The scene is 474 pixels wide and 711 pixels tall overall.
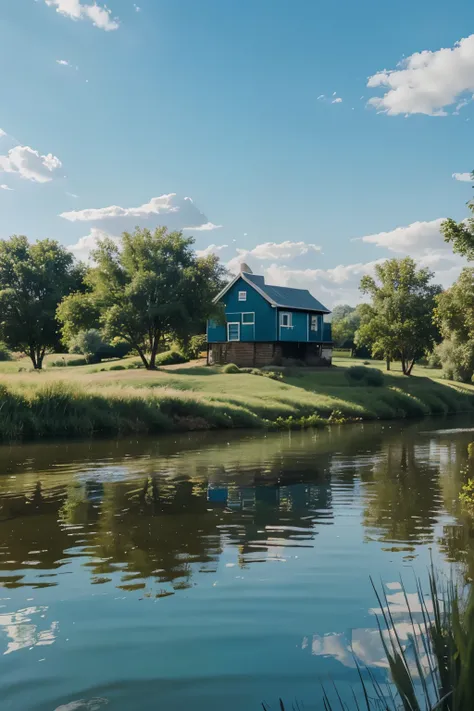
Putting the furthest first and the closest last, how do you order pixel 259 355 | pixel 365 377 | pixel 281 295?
pixel 281 295
pixel 259 355
pixel 365 377

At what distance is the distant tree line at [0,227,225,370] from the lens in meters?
50.4

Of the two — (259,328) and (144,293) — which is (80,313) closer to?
(144,293)

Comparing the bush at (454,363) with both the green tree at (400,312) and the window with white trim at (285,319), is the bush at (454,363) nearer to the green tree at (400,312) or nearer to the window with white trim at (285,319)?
the green tree at (400,312)

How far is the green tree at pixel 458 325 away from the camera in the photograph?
3903cm

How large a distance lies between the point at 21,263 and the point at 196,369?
20.6 m

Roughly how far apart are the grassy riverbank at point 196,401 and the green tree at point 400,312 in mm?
7921

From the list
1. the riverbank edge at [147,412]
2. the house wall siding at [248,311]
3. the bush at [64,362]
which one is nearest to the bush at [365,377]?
the riverbank edge at [147,412]

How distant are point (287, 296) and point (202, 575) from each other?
57.8 m

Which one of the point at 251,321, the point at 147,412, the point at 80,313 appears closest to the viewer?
the point at 147,412

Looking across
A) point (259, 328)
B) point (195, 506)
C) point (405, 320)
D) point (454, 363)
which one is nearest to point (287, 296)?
point (259, 328)

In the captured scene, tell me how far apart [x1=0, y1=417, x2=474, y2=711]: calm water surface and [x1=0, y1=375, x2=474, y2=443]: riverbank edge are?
892 cm

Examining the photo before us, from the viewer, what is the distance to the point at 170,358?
66.4 meters

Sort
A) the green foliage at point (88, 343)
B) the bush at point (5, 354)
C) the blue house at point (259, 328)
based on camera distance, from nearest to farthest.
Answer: the blue house at point (259, 328), the green foliage at point (88, 343), the bush at point (5, 354)

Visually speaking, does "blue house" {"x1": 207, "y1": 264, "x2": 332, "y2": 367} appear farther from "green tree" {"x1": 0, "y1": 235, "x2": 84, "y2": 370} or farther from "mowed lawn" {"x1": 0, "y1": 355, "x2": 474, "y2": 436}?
"green tree" {"x1": 0, "y1": 235, "x2": 84, "y2": 370}
